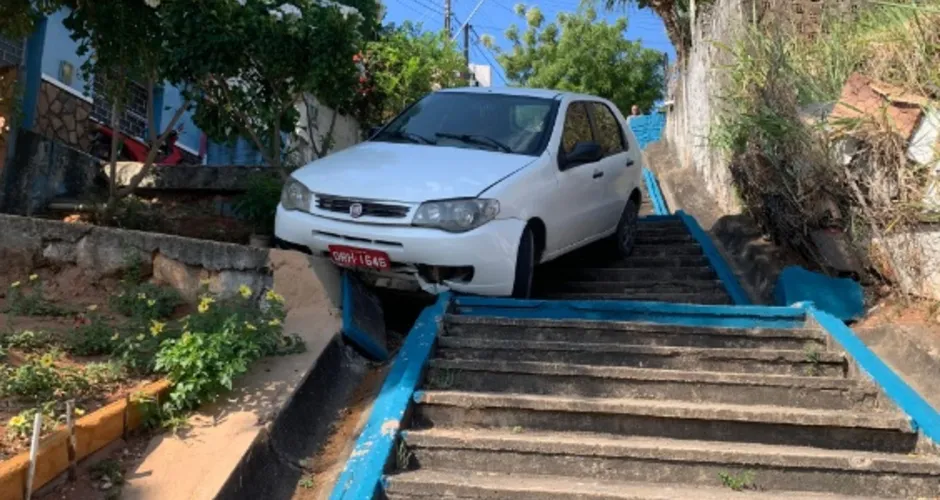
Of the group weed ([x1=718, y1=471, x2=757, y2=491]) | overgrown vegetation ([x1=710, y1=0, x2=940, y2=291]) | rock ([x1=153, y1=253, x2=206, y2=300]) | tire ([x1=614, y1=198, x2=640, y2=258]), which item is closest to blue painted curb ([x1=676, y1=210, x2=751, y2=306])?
overgrown vegetation ([x1=710, y1=0, x2=940, y2=291])

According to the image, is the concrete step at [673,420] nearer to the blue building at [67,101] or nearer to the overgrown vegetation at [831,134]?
the overgrown vegetation at [831,134]

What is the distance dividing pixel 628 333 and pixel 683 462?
1.40m

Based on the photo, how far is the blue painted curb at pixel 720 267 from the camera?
698 cm

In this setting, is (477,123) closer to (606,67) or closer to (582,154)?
(582,154)

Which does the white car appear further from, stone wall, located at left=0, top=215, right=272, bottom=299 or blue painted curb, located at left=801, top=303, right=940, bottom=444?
blue painted curb, located at left=801, top=303, right=940, bottom=444

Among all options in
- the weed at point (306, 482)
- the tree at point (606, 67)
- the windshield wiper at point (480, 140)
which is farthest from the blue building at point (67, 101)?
the tree at point (606, 67)

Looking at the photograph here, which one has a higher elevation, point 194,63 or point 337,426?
point 194,63

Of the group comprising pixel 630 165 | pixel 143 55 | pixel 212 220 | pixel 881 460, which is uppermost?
pixel 143 55

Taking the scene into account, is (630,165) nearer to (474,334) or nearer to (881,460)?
(474,334)

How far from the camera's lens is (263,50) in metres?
6.67

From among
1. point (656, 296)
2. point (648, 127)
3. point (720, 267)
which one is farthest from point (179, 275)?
point (648, 127)

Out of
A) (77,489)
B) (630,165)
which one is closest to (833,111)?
(630,165)

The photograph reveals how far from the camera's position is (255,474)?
3736mm

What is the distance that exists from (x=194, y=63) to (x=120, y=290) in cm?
210
